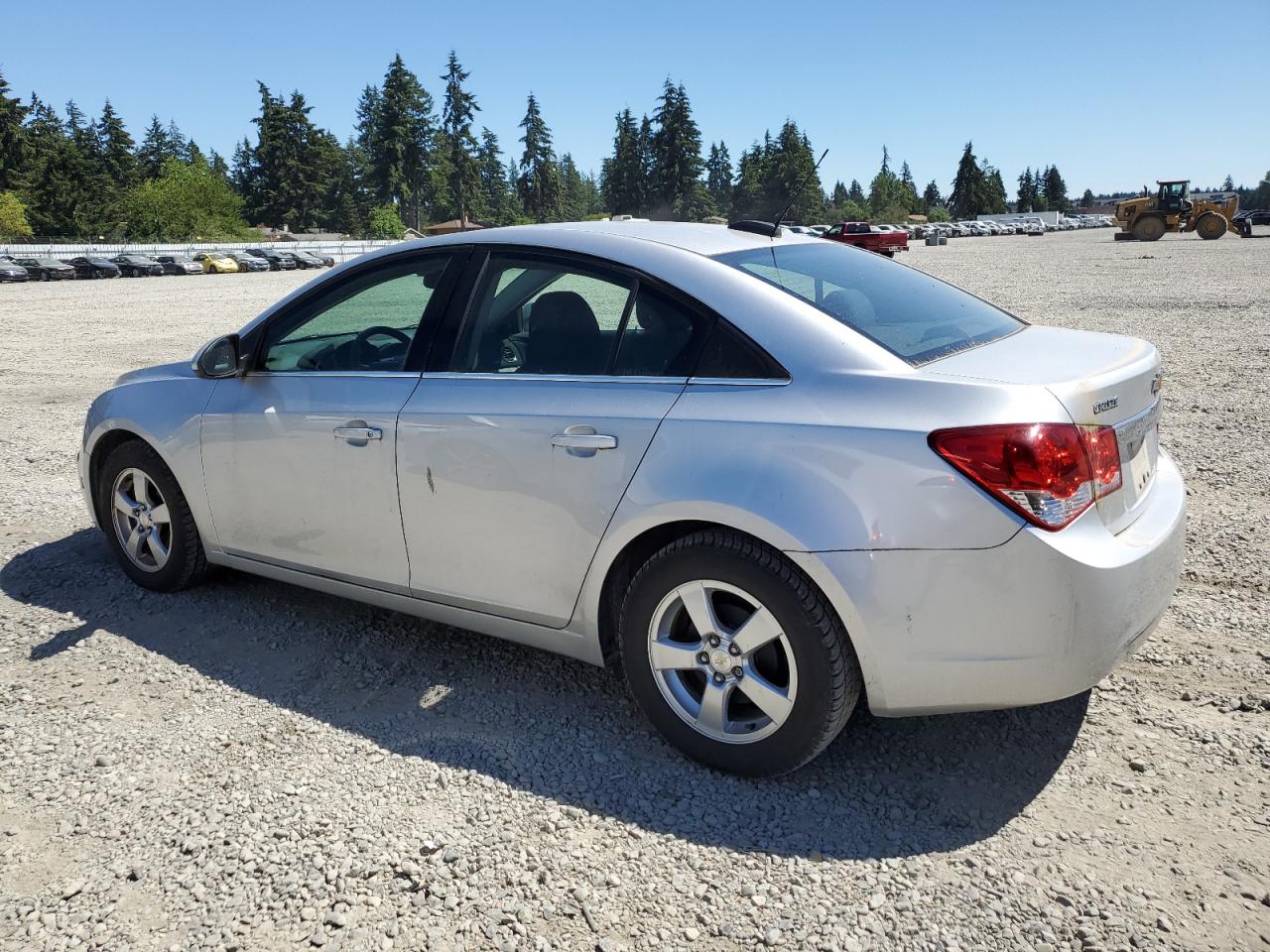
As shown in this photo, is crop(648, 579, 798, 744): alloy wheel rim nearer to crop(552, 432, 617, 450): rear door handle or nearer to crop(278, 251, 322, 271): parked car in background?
crop(552, 432, 617, 450): rear door handle

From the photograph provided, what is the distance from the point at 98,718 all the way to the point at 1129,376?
367 cm

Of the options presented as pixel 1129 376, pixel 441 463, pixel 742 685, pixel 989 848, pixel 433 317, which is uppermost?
pixel 433 317

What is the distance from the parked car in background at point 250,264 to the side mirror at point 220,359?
5819 cm

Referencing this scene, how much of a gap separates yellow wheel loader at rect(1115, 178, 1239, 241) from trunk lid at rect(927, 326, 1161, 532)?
51.1m

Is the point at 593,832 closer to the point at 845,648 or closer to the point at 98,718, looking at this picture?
the point at 845,648

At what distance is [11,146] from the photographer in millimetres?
→ 90875

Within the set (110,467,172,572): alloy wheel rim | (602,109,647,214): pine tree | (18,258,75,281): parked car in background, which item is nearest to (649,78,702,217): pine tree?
(602,109,647,214): pine tree

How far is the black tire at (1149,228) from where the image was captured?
47594 mm

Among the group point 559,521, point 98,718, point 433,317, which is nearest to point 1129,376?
point 559,521

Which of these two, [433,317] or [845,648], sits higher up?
[433,317]

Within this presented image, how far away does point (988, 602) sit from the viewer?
2570mm

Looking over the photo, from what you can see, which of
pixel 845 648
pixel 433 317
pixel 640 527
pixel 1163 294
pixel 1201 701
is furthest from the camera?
pixel 1163 294

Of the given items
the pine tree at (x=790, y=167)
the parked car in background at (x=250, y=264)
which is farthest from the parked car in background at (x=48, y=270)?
the pine tree at (x=790, y=167)

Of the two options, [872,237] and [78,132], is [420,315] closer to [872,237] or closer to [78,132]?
[872,237]
